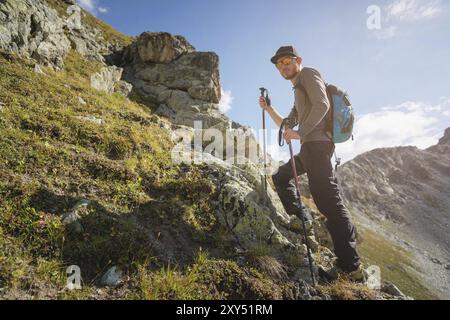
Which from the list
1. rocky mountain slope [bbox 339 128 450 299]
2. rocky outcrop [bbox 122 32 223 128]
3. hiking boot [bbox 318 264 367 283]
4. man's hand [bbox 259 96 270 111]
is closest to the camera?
hiking boot [bbox 318 264 367 283]

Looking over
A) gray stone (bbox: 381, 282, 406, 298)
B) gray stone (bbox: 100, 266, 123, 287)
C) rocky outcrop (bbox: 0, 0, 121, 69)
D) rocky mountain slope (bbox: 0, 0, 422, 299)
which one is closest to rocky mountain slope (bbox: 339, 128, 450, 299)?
gray stone (bbox: 381, 282, 406, 298)

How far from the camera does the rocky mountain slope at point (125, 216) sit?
4332 millimetres

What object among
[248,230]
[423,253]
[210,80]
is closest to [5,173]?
[248,230]

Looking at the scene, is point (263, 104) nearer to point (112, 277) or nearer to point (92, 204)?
point (92, 204)

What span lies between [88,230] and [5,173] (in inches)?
86.5

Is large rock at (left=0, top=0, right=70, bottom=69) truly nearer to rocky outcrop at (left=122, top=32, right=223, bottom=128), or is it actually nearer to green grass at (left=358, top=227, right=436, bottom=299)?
rocky outcrop at (left=122, top=32, right=223, bottom=128)

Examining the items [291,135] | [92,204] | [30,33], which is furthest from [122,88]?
[291,135]

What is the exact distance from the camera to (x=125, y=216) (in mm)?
5691

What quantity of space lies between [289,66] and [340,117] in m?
1.58

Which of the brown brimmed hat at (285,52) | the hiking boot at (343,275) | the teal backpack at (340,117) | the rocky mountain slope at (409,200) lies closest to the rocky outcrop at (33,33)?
the brown brimmed hat at (285,52)

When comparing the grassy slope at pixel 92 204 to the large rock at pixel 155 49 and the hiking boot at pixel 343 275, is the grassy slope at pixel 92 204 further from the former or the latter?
the large rock at pixel 155 49

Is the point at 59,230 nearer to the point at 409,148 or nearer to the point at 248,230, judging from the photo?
the point at 248,230

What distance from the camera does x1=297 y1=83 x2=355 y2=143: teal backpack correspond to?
5.70m

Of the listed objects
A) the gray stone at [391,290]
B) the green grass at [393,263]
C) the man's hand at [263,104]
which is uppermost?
the man's hand at [263,104]
